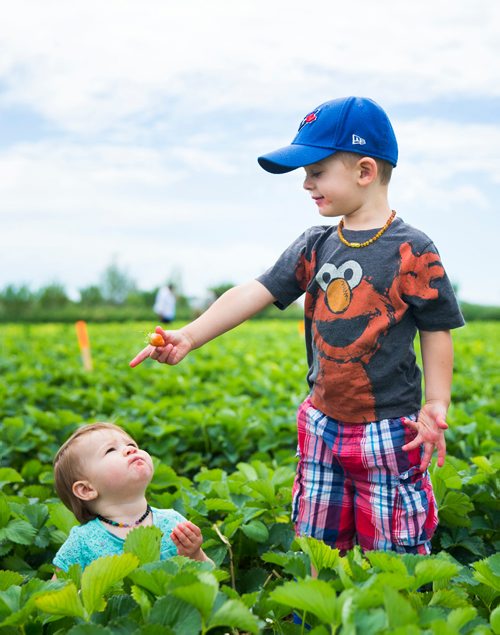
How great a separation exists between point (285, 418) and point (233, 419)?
519 mm

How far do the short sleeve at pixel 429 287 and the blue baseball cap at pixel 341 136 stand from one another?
0.36 m

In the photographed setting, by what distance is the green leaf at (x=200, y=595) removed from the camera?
1609 millimetres

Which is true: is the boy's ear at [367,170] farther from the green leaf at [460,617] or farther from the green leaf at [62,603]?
the green leaf at [62,603]

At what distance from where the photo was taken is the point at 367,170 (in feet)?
8.48

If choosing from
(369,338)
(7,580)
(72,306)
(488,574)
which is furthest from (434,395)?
(72,306)

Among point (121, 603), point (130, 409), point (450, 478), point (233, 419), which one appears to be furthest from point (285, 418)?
point (121, 603)

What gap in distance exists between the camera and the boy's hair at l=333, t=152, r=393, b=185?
2.58 m

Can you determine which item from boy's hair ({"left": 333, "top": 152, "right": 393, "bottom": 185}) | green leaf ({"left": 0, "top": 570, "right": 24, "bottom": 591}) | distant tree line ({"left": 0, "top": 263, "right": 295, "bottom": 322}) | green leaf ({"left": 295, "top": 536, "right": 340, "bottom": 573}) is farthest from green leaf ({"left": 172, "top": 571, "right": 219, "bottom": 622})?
distant tree line ({"left": 0, "top": 263, "right": 295, "bottom": 322})

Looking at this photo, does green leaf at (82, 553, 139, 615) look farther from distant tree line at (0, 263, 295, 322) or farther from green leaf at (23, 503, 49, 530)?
distant tree line at (0, 263, 295, 322)

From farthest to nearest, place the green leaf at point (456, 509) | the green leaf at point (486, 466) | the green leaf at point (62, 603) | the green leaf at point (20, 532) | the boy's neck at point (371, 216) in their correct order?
the green leaf at point (486, 466) → the green leaf at point (456, 509) → the green leaf at point (20, 532) → the boy's neck at point (371, 216) → the green leaf at point (62, 603)

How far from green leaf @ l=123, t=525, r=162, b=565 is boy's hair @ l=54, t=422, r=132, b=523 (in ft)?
2.04

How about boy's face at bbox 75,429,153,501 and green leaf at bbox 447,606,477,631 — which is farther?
boy's face at bbox 75,429,153,501

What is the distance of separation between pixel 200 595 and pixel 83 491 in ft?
3.54

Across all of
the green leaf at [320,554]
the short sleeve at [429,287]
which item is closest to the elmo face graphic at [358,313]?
the short sleeve at [429,287]
